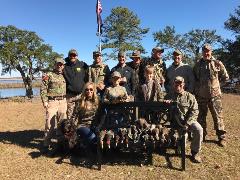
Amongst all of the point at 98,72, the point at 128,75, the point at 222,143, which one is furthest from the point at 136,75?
the point at 222,143

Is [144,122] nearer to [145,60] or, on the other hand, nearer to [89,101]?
[89,101]

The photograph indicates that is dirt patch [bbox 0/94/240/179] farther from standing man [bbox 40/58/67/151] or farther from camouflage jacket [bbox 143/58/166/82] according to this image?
camouflage jacket [bbox 143/58/166/82]

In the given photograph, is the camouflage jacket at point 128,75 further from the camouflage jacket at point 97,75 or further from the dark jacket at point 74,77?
the dark jacket at point 74,77

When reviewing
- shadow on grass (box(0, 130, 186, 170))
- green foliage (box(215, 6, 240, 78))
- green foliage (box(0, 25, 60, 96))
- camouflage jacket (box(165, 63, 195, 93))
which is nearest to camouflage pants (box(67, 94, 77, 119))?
shadow on grass (box(0, 130, 186, 170))

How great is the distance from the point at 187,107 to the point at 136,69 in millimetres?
1659

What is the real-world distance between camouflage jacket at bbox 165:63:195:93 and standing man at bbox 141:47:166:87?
16 cm

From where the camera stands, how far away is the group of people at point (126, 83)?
7.92m

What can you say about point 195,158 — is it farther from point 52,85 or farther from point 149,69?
point 52,85

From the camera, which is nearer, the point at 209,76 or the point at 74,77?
the point at 209,76

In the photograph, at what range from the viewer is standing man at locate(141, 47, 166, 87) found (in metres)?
8.46

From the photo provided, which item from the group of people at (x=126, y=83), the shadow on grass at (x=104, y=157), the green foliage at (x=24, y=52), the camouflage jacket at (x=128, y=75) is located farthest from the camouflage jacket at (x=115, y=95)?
the green foliage at (x=24, y=52)

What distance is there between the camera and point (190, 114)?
296 inches

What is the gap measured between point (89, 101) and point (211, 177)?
2899mm

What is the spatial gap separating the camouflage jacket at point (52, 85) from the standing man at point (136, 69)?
1.63m
